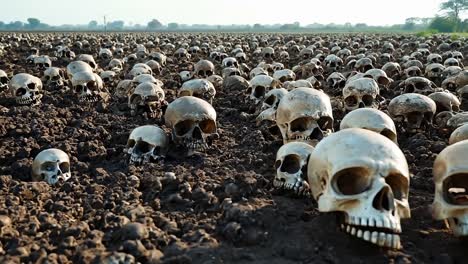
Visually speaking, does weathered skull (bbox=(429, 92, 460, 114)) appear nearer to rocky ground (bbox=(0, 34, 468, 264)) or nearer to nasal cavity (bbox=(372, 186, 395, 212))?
rocky ground (bbox=(0, 34, 468, 264))

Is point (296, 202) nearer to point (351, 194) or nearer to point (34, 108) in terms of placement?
point (351, 194)

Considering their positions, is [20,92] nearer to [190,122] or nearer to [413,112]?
[190,122]

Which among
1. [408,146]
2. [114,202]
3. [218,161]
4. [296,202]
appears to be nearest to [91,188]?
[114,202]

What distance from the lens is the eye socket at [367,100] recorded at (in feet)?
27.9

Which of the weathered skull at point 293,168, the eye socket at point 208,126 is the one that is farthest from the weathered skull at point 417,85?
the weathered skull at point 293,168

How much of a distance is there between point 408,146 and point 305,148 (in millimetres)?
2274

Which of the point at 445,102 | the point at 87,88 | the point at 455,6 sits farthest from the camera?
the point at 455,6

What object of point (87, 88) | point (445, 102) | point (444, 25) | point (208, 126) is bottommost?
point (208, 126)

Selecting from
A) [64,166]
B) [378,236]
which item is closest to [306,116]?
[378,236]

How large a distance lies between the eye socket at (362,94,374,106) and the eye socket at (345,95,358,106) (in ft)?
0.46

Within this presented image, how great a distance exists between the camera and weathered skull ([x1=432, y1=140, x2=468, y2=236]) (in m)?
3.75

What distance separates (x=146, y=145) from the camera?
6398 mm

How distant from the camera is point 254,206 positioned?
456cm

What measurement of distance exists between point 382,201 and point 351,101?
207 inches
